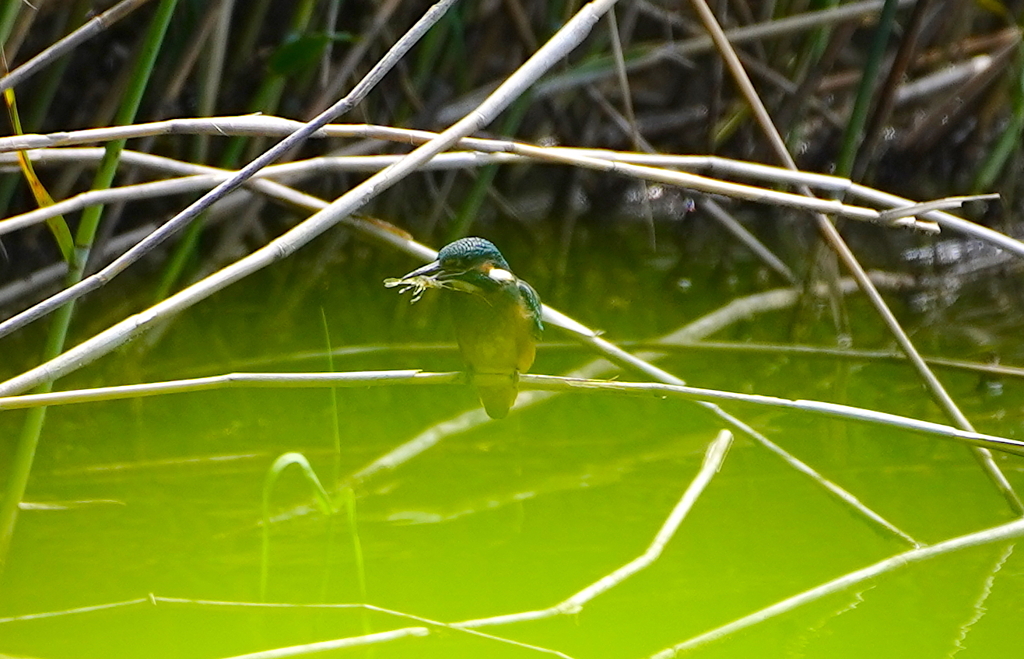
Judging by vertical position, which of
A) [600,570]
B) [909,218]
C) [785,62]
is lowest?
[600,570]

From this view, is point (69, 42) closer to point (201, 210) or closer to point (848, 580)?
point (201, 210)

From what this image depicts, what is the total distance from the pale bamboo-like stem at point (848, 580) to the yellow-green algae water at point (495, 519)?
0.06 ft

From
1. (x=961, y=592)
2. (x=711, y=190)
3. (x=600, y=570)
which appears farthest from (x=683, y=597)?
(x=711, y=190)

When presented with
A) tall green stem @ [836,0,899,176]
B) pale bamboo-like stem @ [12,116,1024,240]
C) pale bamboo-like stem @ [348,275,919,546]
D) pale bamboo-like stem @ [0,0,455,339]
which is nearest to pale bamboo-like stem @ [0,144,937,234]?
pale bamboo-like stem @ [12,116,1024,240]

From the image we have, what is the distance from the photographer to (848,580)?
121 cm

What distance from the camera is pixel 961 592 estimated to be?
1267mm

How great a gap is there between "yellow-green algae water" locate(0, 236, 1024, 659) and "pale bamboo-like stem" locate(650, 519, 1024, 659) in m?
0.02

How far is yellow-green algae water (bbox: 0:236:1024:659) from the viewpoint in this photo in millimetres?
1183

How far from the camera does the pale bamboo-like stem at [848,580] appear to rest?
114cm

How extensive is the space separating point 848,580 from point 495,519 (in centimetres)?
47

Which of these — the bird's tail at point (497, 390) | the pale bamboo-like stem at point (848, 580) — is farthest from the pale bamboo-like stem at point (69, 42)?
the pale bamboo-like stem at point (848, 580)

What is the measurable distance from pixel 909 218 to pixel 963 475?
56 cm

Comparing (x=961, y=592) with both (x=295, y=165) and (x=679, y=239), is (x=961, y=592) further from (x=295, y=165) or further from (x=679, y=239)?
(x=679, y=239)

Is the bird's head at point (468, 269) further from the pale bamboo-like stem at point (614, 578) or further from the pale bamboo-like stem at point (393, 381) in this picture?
the pale bamboo-like stem at point (614, 578)
